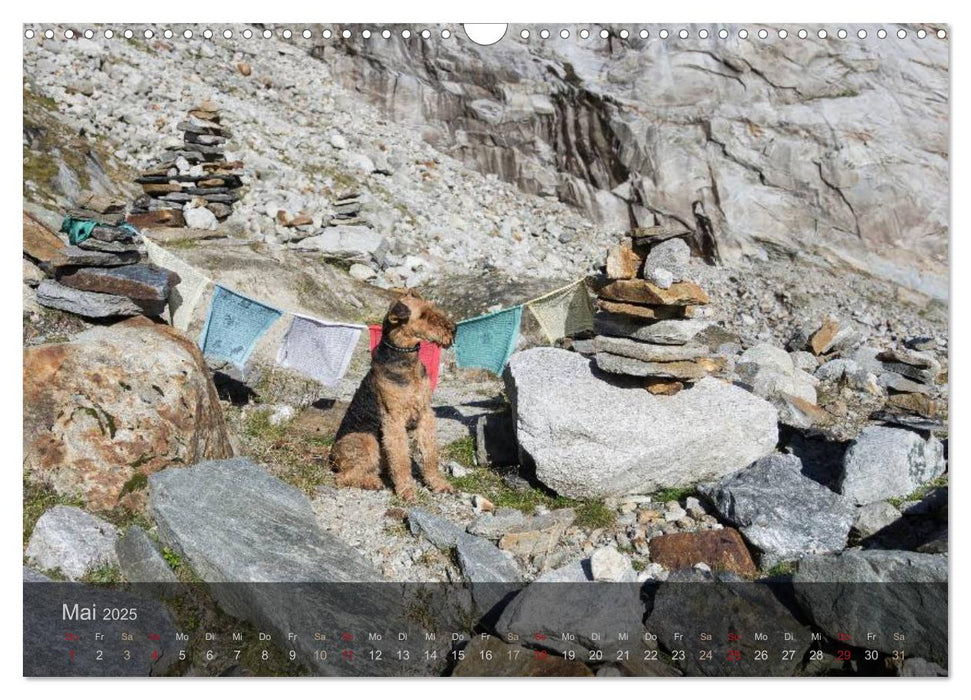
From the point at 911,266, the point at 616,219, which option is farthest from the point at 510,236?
the point at 911,266

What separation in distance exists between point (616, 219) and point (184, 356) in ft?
47.5

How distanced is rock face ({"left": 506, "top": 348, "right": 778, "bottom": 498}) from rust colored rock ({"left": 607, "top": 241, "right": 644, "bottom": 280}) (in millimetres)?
1056

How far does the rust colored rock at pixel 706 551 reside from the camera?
239 inches

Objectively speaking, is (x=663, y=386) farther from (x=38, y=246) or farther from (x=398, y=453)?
(x=38, y=246)

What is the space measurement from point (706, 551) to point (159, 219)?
1247cm

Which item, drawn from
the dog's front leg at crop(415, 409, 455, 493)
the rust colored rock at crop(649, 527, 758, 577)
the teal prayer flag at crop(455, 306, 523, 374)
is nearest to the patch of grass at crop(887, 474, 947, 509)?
the rust colored rock at crop(649, 527, 758, 577)

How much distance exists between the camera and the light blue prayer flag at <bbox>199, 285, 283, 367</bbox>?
322 inches

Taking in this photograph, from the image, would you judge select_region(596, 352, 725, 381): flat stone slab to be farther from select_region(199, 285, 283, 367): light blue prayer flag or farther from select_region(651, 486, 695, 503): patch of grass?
select_region(199, 285, 283, 367): light blue prayer flag

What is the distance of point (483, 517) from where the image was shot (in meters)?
6.94

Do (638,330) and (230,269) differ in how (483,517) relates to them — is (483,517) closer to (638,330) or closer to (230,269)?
(638,330)

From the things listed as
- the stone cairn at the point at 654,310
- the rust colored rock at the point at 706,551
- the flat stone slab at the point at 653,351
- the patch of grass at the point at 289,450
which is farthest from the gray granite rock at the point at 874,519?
the patch of grass at the point at 289,450

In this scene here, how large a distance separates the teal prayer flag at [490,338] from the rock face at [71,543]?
159 inches

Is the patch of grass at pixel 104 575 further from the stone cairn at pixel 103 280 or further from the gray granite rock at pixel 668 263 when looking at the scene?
the gray granite rock at pixel 668 263

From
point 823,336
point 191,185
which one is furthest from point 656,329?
point 191,185
